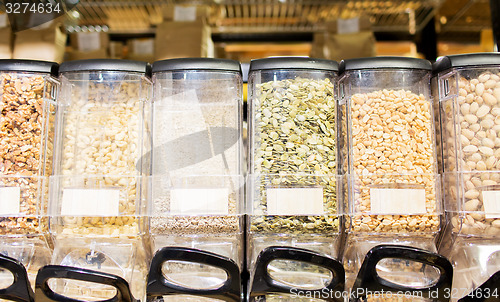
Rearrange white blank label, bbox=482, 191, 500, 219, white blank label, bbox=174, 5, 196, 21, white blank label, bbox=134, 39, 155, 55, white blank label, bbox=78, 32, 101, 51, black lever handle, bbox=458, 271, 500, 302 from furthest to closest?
white blank label, bbox=134, 39, 155, 55, white blank label, bbox=78, 32, 101, 51, white blank label, bbox=174, 5, 196, 21, white blank label, bbox=482, 191, 500, 219, black lever handle, bbox=458, 271, 500, 302

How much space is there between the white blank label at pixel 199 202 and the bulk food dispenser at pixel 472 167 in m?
0.50

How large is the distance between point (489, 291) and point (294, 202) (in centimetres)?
38

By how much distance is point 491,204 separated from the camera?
0.82m

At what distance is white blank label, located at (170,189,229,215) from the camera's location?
2.72ft

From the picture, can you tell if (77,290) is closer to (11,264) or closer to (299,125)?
(11,264)

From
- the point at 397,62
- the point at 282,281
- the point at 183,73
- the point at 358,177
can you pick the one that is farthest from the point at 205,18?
the point at 282,281

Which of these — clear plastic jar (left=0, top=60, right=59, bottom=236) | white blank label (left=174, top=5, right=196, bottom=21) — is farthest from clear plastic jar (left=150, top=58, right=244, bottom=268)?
white blank label (left=174, top=5, right=196, bottom=21)

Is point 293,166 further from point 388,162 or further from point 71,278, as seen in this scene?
point 71,278

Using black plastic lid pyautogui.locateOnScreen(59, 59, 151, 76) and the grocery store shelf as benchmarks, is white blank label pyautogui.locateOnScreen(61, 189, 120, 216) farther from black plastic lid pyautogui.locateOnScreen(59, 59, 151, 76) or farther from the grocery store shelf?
the grocery store shelf

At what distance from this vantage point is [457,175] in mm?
853

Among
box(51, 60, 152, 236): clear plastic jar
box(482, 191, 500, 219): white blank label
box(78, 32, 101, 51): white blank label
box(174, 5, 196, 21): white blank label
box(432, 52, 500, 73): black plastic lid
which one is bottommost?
box(482, 191, 500, 219): white blank label

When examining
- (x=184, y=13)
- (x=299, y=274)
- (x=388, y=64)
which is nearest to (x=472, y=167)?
(x=388, y=64)

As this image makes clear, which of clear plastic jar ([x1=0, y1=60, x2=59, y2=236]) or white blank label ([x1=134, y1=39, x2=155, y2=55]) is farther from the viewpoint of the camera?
white blank label ([x1=134, y1=39, x2=155, y2=55])

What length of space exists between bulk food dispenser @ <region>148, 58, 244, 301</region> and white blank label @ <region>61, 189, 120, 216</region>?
0.25ft
